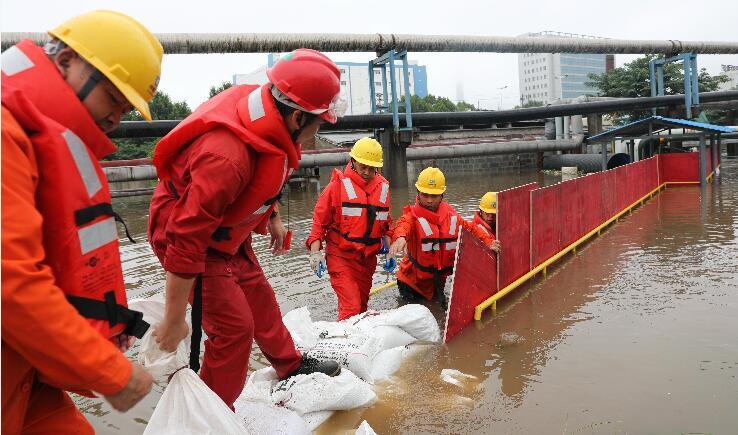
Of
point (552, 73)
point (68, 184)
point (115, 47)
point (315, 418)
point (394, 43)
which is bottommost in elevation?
point (315, 418)

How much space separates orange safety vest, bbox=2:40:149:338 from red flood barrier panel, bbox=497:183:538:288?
4.17 metres

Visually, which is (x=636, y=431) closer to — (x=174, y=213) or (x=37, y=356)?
(x=174, y=213)

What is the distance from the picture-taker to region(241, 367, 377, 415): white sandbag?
3.34 meters

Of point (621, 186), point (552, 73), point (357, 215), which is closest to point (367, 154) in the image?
point (357, 215)

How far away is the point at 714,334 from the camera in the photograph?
4488 millimetres

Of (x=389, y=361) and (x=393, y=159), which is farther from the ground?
(x=393, y=159)

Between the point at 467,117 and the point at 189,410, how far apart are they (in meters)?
17.6

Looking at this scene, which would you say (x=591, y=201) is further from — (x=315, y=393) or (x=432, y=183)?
(x=315, y=393)

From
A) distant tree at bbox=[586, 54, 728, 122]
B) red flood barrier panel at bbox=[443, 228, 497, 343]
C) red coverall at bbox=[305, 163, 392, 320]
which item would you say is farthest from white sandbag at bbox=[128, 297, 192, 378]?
distant tree at bbox=[586, 54, 728, 122]

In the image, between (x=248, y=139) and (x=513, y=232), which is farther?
(x=513, y=232)

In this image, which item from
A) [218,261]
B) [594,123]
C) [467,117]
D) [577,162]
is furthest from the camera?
[594,123]

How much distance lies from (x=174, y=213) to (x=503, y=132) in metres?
30.9

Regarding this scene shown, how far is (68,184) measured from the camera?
5.21 feet

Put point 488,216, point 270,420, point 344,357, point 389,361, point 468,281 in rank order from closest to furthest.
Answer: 1. point 270,420
2. point 344,357
3. point 389,361
4. point 468,281
5. point 488,216
